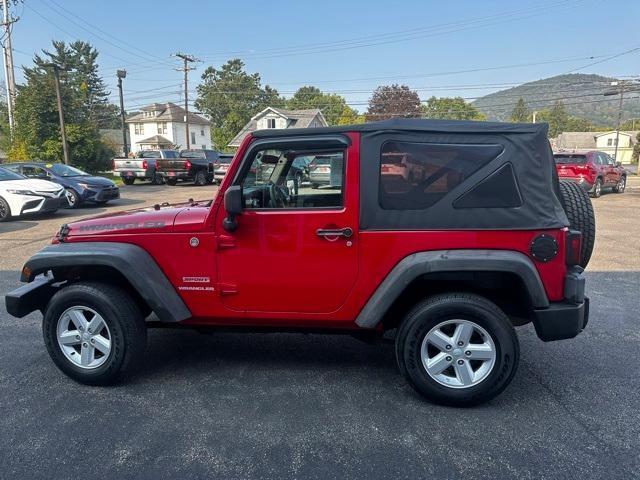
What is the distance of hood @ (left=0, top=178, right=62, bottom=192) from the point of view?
11.7 metres

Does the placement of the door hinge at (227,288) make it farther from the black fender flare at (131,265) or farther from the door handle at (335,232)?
the door handle at (335,232)

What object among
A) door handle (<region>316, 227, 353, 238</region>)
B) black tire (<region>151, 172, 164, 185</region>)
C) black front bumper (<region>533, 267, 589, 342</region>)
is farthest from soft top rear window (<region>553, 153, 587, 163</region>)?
black tire (<region>151, 172, 164, 185</region>)

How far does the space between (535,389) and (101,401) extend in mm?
3140

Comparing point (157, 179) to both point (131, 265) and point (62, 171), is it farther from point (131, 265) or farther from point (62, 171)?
point (131, 265)

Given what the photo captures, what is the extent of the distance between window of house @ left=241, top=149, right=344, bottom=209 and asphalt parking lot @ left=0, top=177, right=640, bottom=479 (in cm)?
137

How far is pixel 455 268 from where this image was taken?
3.13 metres

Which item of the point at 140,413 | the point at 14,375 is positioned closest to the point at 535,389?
the point at 140,413

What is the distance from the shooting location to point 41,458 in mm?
2770

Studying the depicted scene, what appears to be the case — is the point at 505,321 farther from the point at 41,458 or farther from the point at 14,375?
the point at 14,375

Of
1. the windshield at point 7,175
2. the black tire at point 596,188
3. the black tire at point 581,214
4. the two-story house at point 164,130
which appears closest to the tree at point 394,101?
the two-story house at point 164,130

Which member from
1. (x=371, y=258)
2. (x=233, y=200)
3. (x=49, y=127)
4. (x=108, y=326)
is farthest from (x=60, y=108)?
(x=371, y=258)

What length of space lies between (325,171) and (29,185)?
11271 millimetres

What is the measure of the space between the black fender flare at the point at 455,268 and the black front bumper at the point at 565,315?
0.24 ft

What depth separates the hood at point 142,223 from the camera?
354 cm
